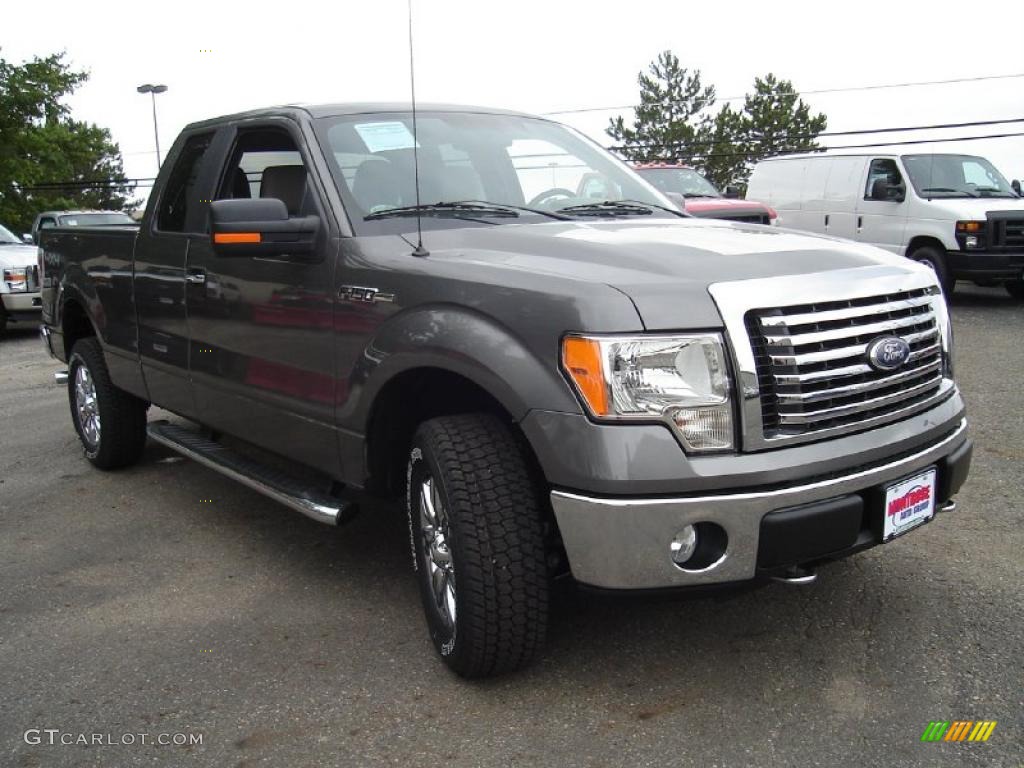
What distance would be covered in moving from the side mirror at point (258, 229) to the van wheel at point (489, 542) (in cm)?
96

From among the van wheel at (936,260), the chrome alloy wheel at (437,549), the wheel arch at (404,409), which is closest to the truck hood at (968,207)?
the van wheel at (936,260)

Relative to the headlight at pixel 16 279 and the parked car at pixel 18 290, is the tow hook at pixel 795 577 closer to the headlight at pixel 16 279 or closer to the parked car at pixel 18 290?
the parked car at pixel 18 290

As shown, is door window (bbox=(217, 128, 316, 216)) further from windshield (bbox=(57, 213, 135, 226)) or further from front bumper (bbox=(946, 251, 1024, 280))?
windshield (bbox=(57, 213, 135, 226))

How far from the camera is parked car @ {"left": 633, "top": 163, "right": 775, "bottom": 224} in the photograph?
40.4 ft

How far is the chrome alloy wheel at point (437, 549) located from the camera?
10.3ft

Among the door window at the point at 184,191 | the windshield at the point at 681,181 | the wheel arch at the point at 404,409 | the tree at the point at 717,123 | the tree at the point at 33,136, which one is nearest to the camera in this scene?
the wheel arch at the point at 404,409

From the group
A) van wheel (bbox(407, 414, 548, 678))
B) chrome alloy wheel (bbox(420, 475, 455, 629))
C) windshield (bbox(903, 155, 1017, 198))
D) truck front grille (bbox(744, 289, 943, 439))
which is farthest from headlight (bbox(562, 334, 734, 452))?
windshield (bbox(903, 155, 1017, 198))

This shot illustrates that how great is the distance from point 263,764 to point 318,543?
6.05 ft

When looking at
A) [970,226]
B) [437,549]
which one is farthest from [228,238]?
[970,226]

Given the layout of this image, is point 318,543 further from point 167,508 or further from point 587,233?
point 587,233

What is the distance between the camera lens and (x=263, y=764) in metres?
2.75

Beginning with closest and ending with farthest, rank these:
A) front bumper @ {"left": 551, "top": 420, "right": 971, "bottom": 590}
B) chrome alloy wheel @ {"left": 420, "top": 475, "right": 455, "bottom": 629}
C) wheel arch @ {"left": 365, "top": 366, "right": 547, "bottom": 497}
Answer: front bumper @ {"left": 551, "top": 420, "right": 971, "bottom": 590}
chrome alloy wheel @ {"left": 420, "top": 475, "right": 455, "bottom": 629}
wheel arch @ {"left": 365, "top": 366, "right": 547, "bottom": 497}

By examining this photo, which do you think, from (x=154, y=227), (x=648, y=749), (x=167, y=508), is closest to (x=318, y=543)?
(x=167, y=508)

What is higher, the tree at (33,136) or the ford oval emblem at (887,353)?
the tree at (33,136)
